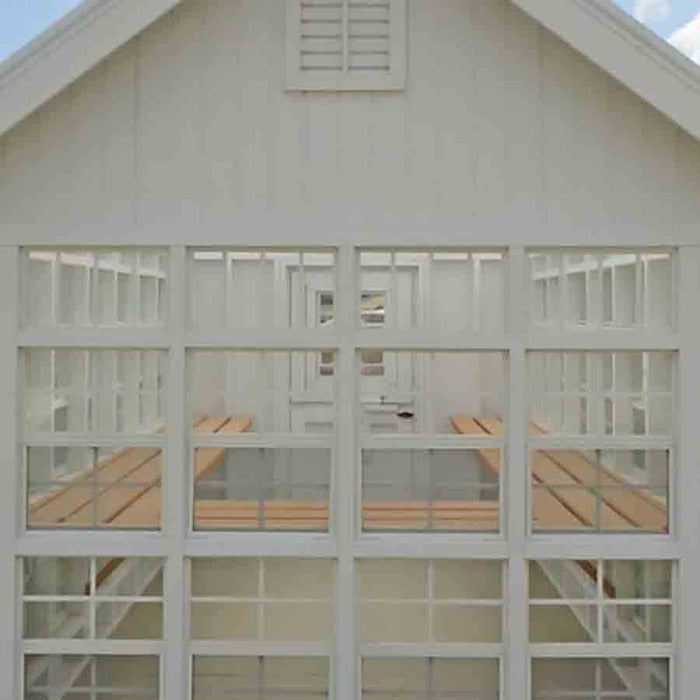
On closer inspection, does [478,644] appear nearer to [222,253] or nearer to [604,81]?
[222,253]

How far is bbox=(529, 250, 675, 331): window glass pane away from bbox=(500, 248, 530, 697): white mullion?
0.15m

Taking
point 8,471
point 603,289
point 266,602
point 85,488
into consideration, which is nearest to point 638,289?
point 603,289

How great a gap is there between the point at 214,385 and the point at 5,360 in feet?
3.50

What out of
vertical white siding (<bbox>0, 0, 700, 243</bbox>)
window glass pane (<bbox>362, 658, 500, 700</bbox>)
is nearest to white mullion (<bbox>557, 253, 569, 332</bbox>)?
vertical white siding (<bbox>0, 0, 700, 243</bbox>)

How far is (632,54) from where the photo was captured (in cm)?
446

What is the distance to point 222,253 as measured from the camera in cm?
494

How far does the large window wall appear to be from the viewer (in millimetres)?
4898

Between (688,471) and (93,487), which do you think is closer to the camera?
(688,471)

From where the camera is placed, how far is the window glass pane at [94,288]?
4.93 meters

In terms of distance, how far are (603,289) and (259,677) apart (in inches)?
105

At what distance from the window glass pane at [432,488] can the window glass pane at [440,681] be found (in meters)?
0.69

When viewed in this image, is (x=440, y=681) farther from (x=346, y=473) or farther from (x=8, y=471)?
(x=8, y=471)

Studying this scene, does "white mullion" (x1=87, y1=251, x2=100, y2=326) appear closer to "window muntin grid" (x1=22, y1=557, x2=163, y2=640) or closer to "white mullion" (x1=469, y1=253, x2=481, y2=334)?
"window muntin grid" (x1=22, y1=557, x2=163, y2=640)

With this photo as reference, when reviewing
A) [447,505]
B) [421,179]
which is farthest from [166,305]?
[447,505]
